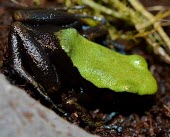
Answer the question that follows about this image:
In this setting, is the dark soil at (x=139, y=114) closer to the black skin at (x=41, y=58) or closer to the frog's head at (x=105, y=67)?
the black skin at (x=41, y=58)

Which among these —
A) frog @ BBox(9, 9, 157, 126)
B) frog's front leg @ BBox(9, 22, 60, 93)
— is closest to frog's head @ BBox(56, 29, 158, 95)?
frog @ BBox(9, 9, 157, 126)

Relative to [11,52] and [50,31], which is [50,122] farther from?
[50,31]

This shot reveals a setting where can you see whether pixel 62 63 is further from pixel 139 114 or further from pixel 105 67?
pixel 139 114

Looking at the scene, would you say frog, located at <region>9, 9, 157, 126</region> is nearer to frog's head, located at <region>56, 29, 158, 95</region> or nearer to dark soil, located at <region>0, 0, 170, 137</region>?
frog's head, located at <region>56, 29, 158, 95</region>

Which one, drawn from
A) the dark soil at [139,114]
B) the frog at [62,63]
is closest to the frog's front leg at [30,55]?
the frog at [62,63]

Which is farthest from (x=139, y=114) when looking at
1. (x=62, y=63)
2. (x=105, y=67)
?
(x=62, y=63)

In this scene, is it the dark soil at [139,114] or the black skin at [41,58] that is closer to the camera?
the black skin at [41,58]

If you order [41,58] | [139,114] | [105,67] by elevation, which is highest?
[41,58]
